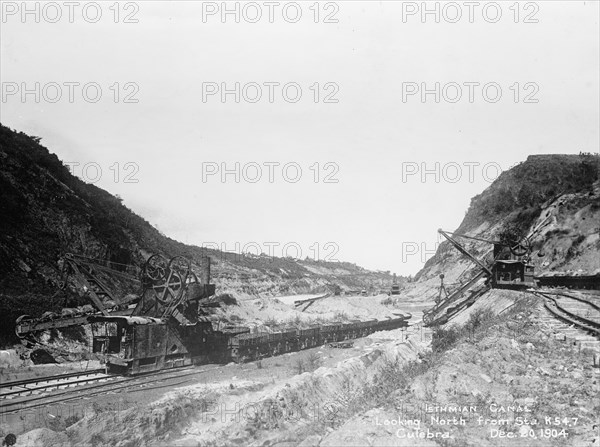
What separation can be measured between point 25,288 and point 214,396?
14012mm

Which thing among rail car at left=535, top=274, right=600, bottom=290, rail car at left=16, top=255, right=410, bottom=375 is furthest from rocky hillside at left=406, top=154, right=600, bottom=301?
rail car at left=16, top=255, right=410, bottom=375

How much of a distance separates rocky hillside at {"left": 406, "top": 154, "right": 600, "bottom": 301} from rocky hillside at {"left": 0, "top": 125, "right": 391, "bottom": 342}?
70.1 feet

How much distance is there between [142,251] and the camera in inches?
1421

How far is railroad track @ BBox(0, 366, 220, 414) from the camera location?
11.5 metres

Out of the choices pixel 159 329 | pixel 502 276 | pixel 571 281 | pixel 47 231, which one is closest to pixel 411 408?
pixel 159 329

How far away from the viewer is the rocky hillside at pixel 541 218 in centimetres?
3036

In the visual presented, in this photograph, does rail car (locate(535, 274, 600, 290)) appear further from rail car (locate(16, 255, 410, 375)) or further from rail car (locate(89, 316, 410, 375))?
rail car (locate(16, 255, 410, 375))

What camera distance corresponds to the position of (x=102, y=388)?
13438mm

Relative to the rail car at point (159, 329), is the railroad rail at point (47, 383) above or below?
below

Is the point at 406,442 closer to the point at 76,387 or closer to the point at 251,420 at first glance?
the point at 251,420

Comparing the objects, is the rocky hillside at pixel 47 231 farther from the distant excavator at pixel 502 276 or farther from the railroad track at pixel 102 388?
the distant excavator at pixel 502 276

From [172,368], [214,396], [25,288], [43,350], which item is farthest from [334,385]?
[25,288]

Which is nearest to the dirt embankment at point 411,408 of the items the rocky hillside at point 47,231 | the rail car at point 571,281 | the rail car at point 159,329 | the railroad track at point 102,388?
the railroad track at point 102,388

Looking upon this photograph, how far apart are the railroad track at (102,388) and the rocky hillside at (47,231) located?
6785 mm
